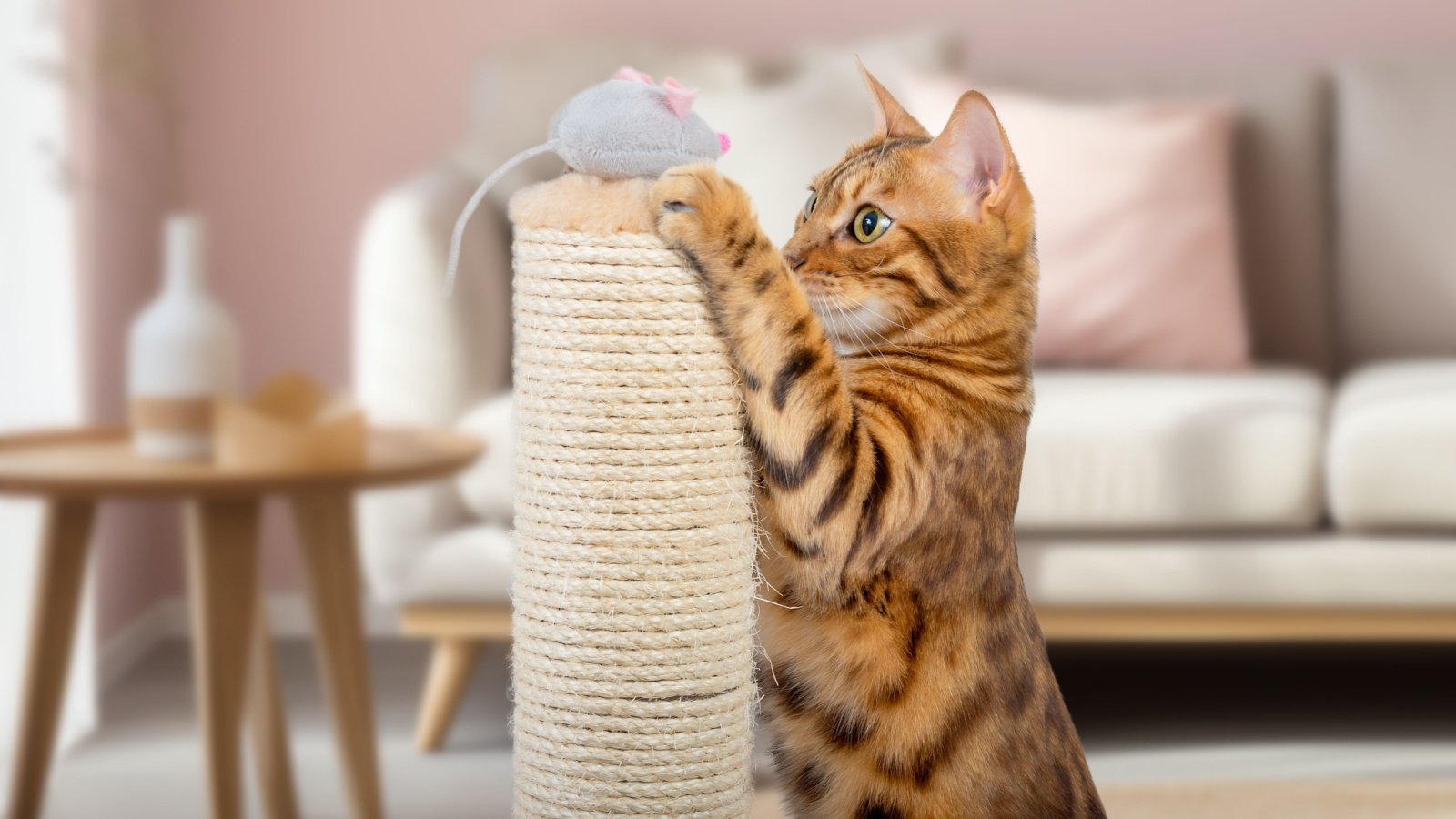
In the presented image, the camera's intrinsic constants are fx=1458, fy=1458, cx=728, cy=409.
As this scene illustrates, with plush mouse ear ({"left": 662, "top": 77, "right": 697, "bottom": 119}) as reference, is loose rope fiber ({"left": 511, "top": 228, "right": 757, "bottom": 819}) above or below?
below

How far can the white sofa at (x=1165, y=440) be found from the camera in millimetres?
1709

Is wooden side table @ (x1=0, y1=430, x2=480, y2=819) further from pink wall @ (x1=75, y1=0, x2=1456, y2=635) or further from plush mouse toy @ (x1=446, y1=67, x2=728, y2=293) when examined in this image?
pink wall @ (x1=75, y1=0, x2=1456, y2=635)

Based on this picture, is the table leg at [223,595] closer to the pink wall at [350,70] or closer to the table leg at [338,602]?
the table leg at [338,602]

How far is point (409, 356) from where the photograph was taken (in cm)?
184

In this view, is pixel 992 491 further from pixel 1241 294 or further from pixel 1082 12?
pixel 1082 12

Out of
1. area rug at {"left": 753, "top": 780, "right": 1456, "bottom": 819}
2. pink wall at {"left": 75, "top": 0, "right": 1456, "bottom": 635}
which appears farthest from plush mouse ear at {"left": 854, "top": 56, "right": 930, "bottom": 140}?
pink wall at {"left": 75, "top": 0, "right": 1456, "bottom": 635}

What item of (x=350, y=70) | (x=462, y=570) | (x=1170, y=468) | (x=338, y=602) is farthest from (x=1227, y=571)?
(x=350, y=70)

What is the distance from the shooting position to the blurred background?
173 centimetres

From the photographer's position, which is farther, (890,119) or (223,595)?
(223,595)

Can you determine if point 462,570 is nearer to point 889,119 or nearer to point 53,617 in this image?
point 53,617

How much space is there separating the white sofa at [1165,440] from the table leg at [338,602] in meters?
0.24

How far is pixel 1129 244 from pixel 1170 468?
0.43m

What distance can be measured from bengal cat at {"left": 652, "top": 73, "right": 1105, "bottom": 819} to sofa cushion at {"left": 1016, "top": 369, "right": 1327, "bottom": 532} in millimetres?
797

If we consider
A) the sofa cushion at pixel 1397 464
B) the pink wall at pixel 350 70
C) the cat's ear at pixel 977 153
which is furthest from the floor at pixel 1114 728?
the cat's ear at pixel 977 153
